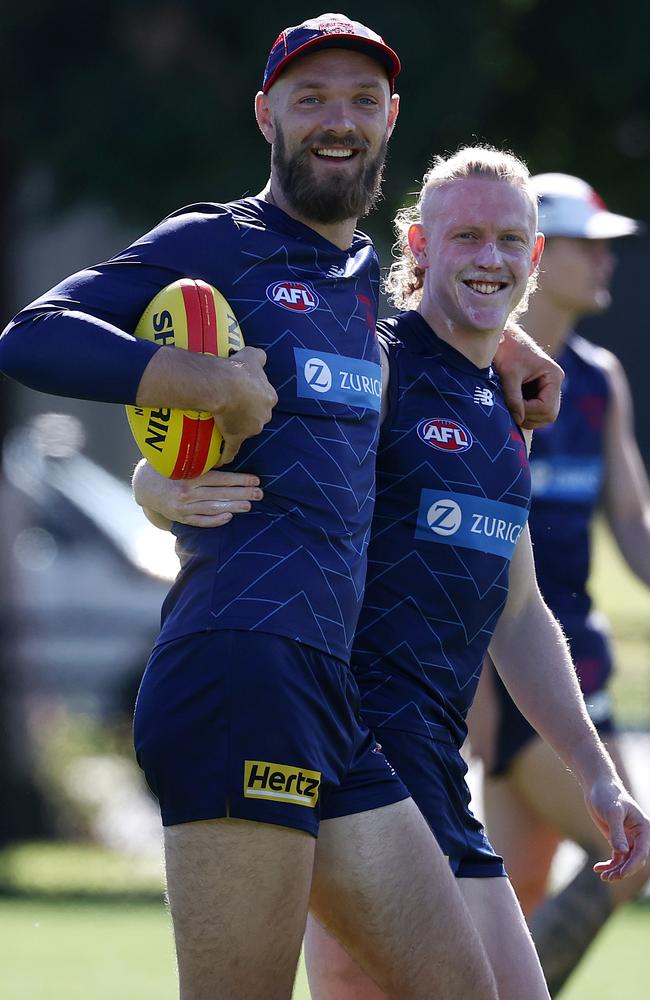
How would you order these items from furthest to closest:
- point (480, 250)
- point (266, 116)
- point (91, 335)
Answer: point (480, 250) < point (266, 116) < point (91, 335)

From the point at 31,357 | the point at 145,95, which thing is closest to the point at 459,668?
the point at 31,357

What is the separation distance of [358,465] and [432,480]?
1.37 ft

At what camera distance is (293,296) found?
4004 millimetres

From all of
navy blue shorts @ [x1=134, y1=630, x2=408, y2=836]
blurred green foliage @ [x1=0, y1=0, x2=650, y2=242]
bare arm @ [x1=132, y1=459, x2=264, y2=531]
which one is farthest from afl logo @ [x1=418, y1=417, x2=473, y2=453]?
blurred green foliage @ [x1=0, y1=0, x2=650, y2=242]

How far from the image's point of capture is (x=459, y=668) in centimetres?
441

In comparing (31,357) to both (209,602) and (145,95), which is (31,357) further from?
(145,95)

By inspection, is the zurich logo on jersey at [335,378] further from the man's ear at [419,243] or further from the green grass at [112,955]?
the green grass at [112,955]

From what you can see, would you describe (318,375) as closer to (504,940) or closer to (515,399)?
(515,399)

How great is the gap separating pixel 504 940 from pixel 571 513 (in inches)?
96.6

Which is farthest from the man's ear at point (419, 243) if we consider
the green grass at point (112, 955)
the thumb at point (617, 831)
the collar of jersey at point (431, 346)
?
the green grass at point (112, 955)

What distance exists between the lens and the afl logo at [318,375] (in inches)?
156

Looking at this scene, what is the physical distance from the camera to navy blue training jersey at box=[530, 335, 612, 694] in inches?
253

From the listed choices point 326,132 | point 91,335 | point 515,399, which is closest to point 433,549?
point 515,399

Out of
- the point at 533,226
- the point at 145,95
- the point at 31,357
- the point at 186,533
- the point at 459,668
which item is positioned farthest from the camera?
the point at 145,95
